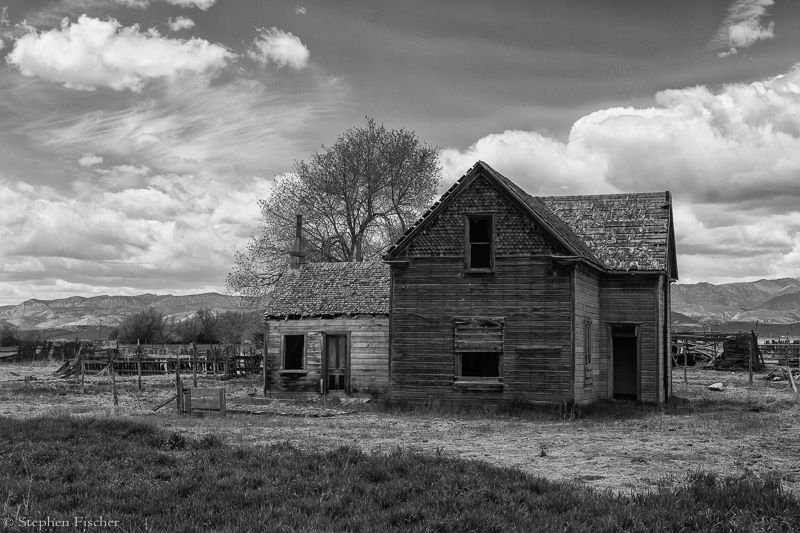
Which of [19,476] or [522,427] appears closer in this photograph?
[19,476]

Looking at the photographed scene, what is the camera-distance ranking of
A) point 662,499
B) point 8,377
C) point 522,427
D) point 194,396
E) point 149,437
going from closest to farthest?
point 662,499 < point 149,437 < point 522,427 < point 194,396 < point 8,377

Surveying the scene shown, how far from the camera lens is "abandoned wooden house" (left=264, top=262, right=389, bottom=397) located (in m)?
29.8

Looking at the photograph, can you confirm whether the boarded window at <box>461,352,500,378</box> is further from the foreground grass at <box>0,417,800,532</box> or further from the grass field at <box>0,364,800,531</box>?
the foreground grass at <box>0,417,800,532</box>

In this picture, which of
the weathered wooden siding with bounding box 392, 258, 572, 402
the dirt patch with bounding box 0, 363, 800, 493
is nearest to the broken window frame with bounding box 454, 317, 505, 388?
the weathered wooden siding with bounding box 392, 258, 572, 402

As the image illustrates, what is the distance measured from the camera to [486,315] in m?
23.9

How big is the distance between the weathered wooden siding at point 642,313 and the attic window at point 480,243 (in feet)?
15.8

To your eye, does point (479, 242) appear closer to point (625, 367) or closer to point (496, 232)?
point (496, 232)

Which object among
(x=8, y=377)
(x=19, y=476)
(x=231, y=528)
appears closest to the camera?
(x=231, y=528)

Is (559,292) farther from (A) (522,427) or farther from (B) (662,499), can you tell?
(B) (662,499)

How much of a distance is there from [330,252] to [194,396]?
87.0 feet

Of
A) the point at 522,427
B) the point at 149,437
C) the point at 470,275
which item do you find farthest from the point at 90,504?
the point at 470,275

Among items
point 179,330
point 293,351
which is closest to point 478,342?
point 293,351

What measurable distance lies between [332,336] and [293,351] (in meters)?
1.85

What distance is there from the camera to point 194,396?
74.8 feet
